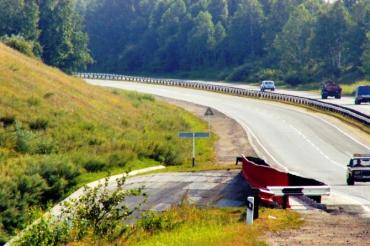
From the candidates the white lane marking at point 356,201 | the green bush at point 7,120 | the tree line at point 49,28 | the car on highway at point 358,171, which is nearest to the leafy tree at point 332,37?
the tree line at point 49,28

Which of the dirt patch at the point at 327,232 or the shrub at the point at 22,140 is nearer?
the dirt patch at the point at 327,232

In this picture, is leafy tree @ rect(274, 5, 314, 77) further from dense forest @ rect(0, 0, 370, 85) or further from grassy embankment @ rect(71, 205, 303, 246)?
grassy embankment @ rect(71, 205, 303, 246)

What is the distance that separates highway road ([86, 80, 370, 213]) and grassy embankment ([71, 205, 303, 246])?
Answer: 4.37 meters

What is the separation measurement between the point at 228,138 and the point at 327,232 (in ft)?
A: 103

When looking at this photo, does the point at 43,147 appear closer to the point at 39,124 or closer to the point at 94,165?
the point at 94,165

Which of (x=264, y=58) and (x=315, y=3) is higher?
(x=315, y=3)

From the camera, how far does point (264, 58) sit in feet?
441

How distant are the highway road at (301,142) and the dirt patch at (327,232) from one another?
275 cm

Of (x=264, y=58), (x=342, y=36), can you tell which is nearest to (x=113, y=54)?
(x=264, y=58)

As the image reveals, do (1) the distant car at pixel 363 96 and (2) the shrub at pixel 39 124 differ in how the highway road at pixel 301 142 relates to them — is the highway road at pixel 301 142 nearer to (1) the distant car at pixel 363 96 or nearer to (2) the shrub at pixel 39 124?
(1) the distant car at pixel 363 96

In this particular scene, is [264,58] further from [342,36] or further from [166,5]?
[166,5]

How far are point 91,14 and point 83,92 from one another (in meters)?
145

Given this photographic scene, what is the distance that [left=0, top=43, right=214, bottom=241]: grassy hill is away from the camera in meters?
27.5

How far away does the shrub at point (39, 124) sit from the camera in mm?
38625
